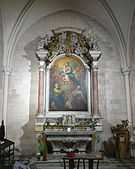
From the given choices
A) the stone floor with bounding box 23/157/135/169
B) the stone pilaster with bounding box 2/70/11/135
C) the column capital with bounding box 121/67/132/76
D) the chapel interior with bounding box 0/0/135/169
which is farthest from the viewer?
the column capital with bounding box 121/67/132/76

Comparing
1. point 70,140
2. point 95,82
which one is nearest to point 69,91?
point 95,82

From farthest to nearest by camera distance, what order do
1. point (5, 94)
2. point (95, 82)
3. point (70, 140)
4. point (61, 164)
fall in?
point (95, 82) < point (5, 94) < point (70, 140) < point (61, 164)

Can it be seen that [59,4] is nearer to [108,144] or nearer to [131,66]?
[131,66]

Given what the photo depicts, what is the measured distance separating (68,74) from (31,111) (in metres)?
2.17

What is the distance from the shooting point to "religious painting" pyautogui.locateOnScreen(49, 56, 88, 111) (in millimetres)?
9820

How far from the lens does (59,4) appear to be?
11008mm

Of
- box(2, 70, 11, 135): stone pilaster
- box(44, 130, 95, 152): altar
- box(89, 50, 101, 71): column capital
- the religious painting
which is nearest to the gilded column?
box(89, 50, 101, 71): column capital

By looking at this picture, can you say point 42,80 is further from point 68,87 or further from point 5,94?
point 5,94

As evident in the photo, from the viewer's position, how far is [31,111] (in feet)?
32.5

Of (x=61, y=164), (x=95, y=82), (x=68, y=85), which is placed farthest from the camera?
(x=68, y=85)

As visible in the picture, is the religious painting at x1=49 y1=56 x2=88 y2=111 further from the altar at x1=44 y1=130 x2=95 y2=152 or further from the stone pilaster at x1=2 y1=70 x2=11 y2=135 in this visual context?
the stone pilaster at x1=2 y1=70 x2=11 y2=135

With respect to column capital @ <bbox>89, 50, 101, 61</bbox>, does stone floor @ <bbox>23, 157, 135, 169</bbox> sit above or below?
below

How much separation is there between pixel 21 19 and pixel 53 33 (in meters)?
1.50

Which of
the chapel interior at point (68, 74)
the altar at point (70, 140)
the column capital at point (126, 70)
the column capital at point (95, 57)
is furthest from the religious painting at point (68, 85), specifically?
the column capital at point (126, 70)
